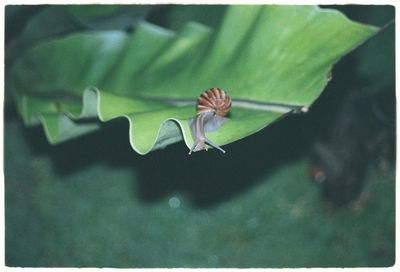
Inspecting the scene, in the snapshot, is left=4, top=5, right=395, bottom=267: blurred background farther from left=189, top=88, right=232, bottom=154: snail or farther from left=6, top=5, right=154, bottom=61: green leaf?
left=189, top=88, right=232, bottom=154: snail

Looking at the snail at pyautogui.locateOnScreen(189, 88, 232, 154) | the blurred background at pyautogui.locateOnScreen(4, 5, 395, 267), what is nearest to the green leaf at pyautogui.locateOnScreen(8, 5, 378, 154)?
the snail at pyautogui.locateOnScreen(189, 88, 232, 154)

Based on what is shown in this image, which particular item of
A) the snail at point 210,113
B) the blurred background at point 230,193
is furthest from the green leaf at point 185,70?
the blurred background at point 230,193

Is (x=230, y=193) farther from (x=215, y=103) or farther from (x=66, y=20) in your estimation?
(x=215, y=103)

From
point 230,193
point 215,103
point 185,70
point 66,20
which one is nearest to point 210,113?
point 215,103

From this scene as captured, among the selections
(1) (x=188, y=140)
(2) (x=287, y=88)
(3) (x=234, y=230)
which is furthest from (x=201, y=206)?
(1) (x=188, y=140)

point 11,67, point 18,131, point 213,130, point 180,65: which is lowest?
point 18,131

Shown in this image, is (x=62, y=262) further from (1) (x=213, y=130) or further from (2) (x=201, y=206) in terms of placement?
(1) (x=213, y=130)
